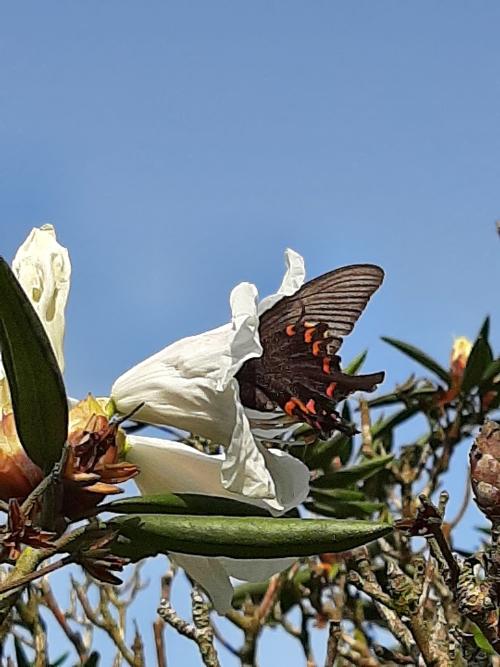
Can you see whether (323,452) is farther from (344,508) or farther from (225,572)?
(225,572)

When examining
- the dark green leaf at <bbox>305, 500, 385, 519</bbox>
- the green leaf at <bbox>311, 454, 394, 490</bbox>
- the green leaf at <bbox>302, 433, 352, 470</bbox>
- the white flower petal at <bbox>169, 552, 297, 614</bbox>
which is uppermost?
the green leaf at <bbox>302, 433, 352, 470</bbox>

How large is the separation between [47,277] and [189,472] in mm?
261

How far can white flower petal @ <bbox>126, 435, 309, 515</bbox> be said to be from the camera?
1114 millimetres

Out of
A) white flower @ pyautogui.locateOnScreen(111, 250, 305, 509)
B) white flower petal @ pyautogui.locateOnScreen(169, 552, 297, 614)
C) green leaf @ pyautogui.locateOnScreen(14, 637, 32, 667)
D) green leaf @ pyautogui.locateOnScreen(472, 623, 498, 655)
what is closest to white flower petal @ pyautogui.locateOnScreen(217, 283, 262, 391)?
white flower @ pyautogui.locateOnScreen(111, 250, 305, 509)

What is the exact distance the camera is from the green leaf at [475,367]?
2619mm

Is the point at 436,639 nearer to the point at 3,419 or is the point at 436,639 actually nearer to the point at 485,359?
the point at 3,419

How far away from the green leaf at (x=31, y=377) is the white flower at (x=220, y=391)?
0.52 feet

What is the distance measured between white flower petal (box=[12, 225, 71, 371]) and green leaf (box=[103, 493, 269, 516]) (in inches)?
7.0

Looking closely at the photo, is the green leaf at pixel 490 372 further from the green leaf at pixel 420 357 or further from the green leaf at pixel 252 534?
the green leaf at pixel 252 534

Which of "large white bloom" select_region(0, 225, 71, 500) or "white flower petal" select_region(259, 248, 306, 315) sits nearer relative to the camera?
"large white bloom" select_region(0, 225, 71, 500)

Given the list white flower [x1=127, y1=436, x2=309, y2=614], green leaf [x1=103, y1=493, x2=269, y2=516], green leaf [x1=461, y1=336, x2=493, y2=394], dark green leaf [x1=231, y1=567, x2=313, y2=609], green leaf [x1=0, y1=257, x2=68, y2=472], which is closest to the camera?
green leaf [x1=0, y1=257, x2=68, y2=472]

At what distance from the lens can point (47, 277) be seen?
45.1 inches

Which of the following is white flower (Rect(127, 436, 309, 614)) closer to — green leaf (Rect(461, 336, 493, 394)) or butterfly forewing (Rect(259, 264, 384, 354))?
butterfly forewing (Rect(259, 264, 384, 354))

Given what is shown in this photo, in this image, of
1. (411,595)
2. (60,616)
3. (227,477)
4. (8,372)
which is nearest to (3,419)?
(8,372)
